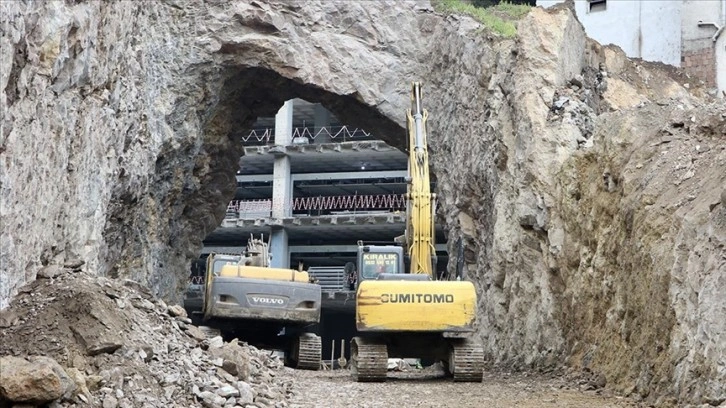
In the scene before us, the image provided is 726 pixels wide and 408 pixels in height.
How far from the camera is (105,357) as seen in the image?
9211 millimetres

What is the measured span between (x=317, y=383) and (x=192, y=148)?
1233cm

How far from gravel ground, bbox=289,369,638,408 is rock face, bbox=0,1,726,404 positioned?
0.71 metres

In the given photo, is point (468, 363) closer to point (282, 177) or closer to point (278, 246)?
A: point (278, 246)

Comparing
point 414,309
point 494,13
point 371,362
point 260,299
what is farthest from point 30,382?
point 494,13

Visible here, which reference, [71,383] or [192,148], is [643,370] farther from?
[192,148]

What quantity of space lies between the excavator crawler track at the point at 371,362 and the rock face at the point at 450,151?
10.7 feet

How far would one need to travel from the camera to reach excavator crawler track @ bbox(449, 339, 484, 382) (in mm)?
14320

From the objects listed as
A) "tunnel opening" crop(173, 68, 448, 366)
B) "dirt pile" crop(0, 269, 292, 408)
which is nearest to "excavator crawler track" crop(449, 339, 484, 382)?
"dirt pile" crop(0, 269, 292, 408)

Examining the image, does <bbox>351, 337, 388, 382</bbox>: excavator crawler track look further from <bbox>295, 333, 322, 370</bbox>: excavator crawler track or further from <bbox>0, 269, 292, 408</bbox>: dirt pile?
<bbox>295, 333, 322, 370</bbox>: excavator crawler track

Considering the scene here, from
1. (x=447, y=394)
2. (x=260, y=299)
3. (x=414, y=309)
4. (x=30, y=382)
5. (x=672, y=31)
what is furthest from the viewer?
(x=672, y=31)

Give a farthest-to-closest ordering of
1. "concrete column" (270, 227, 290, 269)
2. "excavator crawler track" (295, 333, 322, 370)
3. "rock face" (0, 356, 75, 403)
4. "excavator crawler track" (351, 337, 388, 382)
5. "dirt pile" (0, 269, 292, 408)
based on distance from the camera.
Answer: "concrete column" (270, 227, 290, 269) < "excavator crawler track" (295, 333, 322, 370) < "excavator crawler track" (351, 337, 388, 382) < "dirt pile" (0, 269, 292, 408) < "rock face" (0, 356, 75, 403)

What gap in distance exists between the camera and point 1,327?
914 cm

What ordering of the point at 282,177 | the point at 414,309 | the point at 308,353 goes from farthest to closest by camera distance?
the point at 282,177
the point at 308,353
the point at 414,309

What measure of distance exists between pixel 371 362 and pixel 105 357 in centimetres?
587
